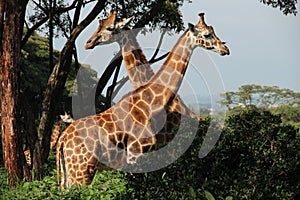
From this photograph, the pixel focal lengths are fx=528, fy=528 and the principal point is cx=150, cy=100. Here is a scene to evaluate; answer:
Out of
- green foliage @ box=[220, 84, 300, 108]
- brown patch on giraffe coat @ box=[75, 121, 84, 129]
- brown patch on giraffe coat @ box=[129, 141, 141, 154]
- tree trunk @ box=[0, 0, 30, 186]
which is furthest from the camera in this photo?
green foliage @ box=[220, 84, 300, 108]

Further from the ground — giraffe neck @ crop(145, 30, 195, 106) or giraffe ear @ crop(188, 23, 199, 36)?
giraffe ear @ crop(188, 23, 199, 36)

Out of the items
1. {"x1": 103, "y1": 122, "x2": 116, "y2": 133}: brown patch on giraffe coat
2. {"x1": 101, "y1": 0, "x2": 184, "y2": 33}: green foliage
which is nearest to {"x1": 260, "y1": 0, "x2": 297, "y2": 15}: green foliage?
{"x1": 101, "y1": 0, "x2": 184, "y2": 33}: green foliage

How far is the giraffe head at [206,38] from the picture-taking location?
6543mm

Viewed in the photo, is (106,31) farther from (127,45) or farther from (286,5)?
(286,5)

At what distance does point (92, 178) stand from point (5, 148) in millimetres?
1913

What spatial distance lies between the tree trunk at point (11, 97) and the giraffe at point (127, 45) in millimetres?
1468

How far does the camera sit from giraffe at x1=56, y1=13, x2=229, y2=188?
6.56 metres

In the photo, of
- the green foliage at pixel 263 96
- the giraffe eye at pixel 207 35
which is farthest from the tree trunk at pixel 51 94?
the green foliage at pixel 263 96

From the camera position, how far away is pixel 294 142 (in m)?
5.34

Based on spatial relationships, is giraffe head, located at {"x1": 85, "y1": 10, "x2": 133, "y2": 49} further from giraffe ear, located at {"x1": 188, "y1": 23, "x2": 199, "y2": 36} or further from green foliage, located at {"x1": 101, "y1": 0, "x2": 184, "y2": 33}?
green foliage, located at {"x1": 101, "y1": 0, "x2": 184, "y2": 33}

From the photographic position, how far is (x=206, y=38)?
21.6 ft

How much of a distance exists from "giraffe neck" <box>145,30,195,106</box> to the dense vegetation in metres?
1.15

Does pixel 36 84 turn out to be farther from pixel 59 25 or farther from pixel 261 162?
pixel 261 162

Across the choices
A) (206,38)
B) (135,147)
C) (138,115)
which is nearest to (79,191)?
(135,147)
